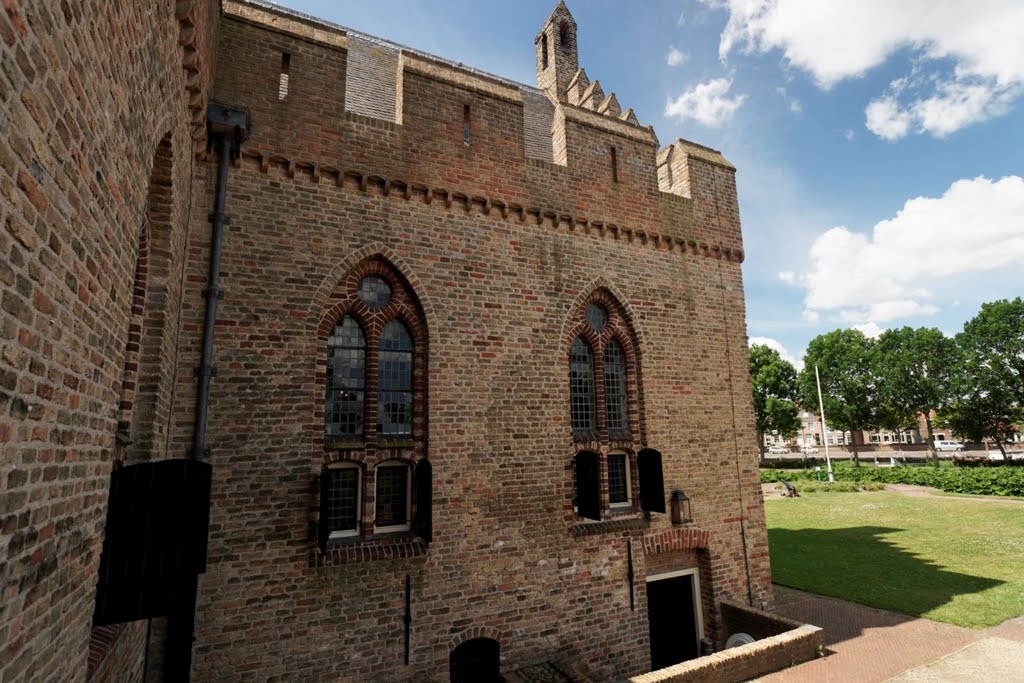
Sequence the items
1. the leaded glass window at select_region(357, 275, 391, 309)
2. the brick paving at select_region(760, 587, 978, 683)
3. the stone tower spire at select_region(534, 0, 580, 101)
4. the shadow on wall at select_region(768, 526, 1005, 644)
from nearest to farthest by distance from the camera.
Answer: the leaded glass window at select_region(357, 275, 391, 309) → the brick paving at select_region(760, 587, 978, 683) → the shadow on wall at select_region(768, 526, 1005, 644) → the stone tower spire at select_region(534, 0, 580, 101)

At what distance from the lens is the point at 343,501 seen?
24.9 ft

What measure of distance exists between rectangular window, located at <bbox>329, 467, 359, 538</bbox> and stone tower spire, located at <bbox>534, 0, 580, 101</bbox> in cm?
1287

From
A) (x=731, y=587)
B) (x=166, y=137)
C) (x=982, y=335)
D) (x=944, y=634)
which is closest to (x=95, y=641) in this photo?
(x=166, y=137)

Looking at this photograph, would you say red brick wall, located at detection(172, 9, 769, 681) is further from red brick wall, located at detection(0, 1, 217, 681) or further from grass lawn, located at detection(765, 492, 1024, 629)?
grass lawn, located at detection(765, 492, 1024, 629)

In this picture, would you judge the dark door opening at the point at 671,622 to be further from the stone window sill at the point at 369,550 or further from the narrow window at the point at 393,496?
the narrow window at the point at 393,496

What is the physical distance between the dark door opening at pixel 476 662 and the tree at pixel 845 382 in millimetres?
56336

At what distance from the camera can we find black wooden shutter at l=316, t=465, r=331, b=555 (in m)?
6.87

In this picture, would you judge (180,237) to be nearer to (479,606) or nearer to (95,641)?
(95,641)

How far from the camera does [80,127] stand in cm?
289

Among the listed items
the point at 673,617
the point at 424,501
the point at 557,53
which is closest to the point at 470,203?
the point at 424,501

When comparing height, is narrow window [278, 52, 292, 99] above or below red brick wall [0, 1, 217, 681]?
above

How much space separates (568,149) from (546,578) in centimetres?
771

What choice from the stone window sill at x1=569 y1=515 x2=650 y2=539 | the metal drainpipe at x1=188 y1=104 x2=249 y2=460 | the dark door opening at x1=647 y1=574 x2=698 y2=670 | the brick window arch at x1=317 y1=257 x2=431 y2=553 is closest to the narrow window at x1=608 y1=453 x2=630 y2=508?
the stone window sill at x1=569 y1=515 x2=650 y2=539

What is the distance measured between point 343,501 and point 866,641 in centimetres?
960
